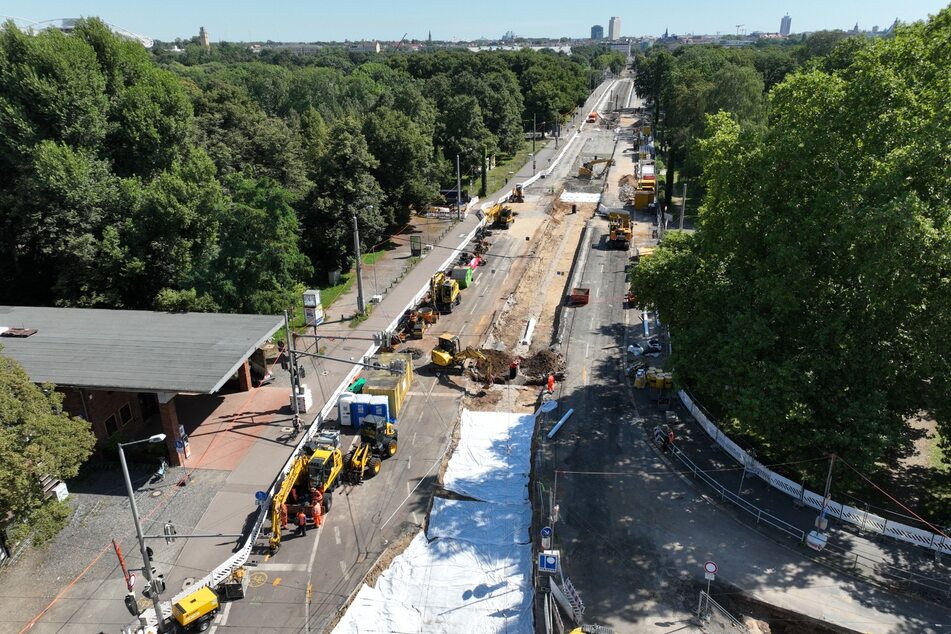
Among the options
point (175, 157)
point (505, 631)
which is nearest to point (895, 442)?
point (505, 631)

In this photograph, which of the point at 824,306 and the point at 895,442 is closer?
the point at 895,442

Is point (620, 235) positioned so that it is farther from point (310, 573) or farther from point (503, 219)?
point (310, 573)

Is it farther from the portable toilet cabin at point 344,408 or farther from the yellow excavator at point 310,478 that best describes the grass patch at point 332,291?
the yellow excavator at point 310,478

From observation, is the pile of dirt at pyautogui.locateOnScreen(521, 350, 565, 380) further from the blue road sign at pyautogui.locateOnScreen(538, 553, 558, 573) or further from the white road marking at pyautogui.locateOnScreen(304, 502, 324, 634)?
the white road marking at pyautogui.locateOnScreen(304, 502, 324, 634)

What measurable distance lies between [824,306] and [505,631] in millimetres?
17263

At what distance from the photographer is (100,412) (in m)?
29.4

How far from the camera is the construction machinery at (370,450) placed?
91.4 feet

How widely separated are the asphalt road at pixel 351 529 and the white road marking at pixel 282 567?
0.12 ft

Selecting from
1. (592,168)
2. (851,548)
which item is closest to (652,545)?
(851,548)

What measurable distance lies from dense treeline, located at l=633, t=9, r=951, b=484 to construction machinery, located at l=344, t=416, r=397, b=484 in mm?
13788

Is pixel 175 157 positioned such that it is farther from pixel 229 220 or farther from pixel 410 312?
pixel 410 312

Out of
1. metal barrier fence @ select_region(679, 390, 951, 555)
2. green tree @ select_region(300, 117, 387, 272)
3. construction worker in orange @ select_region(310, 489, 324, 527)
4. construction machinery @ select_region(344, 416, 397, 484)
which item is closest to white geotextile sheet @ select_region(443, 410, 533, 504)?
construction machinery @ select_region(344, 416, 397, 484)

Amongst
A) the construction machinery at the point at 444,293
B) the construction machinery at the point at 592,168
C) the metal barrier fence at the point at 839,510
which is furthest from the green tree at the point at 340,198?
the construction machinery at the point at 592,168

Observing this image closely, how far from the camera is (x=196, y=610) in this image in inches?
803
